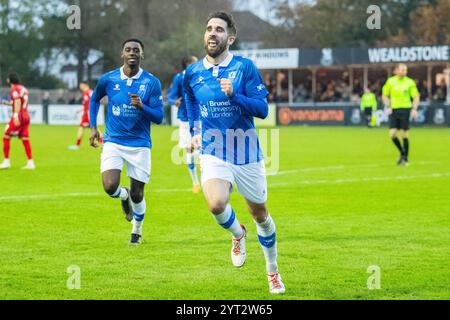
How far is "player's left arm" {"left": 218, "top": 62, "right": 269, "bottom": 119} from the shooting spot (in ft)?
27.2

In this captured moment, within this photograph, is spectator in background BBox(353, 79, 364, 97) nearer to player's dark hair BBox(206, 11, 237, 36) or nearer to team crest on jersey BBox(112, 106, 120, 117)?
team crest on jersey BBox(112, 106, 120, 117)

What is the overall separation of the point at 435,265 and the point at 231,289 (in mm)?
2468

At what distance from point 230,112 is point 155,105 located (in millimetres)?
3038

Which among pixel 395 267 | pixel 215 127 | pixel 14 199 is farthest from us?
pixel 14 199

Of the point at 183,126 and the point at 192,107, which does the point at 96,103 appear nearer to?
the point at 192,107

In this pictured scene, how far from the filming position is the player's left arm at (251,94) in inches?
327

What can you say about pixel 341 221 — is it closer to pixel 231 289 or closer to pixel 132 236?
pixel 132 236

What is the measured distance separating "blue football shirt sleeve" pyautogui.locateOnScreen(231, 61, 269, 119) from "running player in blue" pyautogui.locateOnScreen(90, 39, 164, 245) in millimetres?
2985

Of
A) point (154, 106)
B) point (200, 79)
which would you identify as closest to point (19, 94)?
point (154, 106)

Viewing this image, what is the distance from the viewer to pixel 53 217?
45.7ft

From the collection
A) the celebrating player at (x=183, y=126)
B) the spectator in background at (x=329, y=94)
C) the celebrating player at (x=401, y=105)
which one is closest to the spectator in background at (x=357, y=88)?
the spectator in background at (x=329, y=94)

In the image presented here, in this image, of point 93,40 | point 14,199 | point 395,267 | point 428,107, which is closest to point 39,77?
point 93,40

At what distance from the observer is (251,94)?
8.69m

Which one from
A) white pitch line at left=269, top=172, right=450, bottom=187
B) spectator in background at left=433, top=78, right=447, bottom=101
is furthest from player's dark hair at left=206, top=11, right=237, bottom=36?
spectator in background at left=433, top=78, right=447, bottom=101
